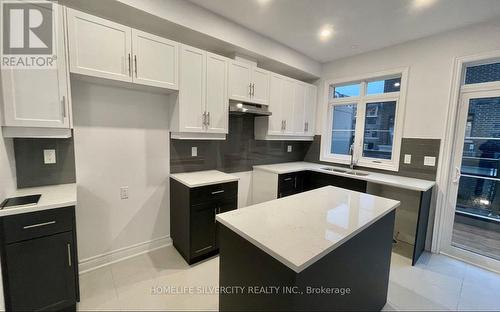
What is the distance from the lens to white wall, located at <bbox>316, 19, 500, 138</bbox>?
2.46m

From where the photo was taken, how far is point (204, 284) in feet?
6.79

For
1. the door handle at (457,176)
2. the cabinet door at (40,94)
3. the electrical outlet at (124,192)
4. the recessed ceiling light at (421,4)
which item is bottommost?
the electrical outlet at (124,192)

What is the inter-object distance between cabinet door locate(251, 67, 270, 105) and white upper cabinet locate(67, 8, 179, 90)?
1.14 m

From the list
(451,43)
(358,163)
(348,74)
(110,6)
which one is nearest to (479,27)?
(451,43)

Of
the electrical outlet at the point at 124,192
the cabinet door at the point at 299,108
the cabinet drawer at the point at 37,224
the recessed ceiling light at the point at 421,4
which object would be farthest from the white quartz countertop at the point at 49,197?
the recessed ceiling light at the point at 421,4

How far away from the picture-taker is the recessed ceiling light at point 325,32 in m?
2.65

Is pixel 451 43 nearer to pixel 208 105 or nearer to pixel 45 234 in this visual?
pixel 208 105

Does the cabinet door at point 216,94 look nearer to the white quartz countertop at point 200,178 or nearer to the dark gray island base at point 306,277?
the white quartz countertop at point 200,178

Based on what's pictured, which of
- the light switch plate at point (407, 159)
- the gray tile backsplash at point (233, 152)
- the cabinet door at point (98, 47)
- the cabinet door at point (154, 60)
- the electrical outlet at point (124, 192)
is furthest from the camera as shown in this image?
the light switch plate at point (407, 159)

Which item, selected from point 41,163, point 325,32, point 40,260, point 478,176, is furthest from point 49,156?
point 478,176

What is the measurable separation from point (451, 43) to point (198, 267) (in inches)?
160

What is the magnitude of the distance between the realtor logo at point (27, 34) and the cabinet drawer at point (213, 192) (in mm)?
1628

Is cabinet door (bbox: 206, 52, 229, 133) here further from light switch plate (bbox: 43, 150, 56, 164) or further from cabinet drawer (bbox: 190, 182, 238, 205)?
light switch plate (bbox: 43, 150, 56, 164)

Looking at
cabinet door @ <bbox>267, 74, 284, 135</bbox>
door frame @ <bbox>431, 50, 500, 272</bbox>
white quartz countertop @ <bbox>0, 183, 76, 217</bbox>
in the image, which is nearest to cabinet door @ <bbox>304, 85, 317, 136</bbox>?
cabinet door @ <bbox>267, 74, 284, 135</bbox>
